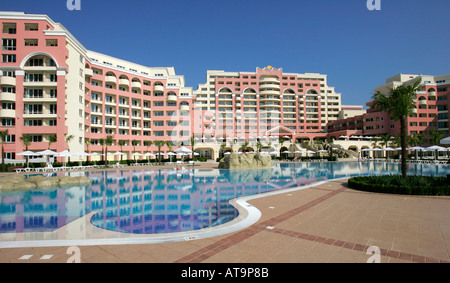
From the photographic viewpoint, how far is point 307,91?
77.7m

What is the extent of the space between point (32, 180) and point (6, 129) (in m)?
23.6

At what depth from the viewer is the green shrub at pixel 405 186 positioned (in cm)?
1162

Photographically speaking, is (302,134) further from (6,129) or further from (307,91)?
(6,129)

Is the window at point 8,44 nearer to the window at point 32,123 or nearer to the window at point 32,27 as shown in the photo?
the window at point 32,27

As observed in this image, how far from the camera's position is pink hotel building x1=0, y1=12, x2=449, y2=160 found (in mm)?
34875

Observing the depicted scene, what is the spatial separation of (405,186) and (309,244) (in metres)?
10.0

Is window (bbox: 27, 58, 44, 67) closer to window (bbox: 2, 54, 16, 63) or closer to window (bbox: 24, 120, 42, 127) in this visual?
window (bbox: 2, 54, 16, 63)

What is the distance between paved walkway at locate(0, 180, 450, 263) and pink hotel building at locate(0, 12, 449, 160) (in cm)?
3798

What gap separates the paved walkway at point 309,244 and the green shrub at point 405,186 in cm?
335

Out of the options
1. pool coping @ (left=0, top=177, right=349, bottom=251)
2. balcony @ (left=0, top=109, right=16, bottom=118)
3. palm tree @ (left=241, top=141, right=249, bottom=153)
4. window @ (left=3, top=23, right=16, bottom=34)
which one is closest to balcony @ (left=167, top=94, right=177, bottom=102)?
palm tree @ (left=241, top=141, right=249, bottom=153)

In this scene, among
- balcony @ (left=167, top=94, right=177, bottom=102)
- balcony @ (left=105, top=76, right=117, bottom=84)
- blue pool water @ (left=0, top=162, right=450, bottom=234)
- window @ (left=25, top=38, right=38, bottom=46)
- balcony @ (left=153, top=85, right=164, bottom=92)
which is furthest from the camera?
balcony @ (left=167, top=94, right=177, bottom=102)

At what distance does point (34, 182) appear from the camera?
17578 millimetres

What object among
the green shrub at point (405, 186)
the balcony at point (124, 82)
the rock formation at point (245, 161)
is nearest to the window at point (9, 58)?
the balcony at point (124, 82)

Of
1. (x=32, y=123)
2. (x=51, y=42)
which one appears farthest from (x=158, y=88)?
(x=32, y=123)
